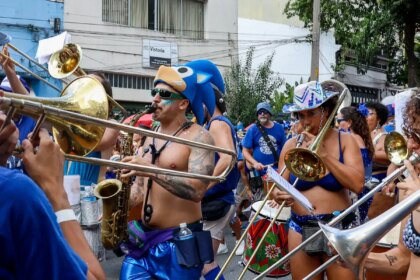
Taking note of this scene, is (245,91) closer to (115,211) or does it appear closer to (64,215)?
(115,211)

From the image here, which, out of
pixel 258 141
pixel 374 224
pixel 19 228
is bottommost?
pixel 258 141

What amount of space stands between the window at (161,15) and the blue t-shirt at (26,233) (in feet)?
59.0

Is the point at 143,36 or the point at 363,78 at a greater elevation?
the point at 143,36

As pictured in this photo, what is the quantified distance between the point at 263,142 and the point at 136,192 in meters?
4.47

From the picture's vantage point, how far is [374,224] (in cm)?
206

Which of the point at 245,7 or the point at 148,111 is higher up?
the point at 245,7

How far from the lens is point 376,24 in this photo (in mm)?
17172

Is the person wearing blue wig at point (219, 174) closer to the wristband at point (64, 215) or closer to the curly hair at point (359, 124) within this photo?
the curly hair at point (359, 124)

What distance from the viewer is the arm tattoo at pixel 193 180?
3305 millimetres

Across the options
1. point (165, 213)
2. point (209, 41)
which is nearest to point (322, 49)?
point (209, 41)

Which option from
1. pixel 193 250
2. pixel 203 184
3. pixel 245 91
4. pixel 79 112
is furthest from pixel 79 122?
pixel 245 91

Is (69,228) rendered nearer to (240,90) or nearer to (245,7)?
(240,90)

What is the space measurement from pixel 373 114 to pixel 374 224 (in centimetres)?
531

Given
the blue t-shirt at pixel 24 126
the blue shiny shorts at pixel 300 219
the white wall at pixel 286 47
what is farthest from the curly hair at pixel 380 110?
the white wall at pixel 286 47
